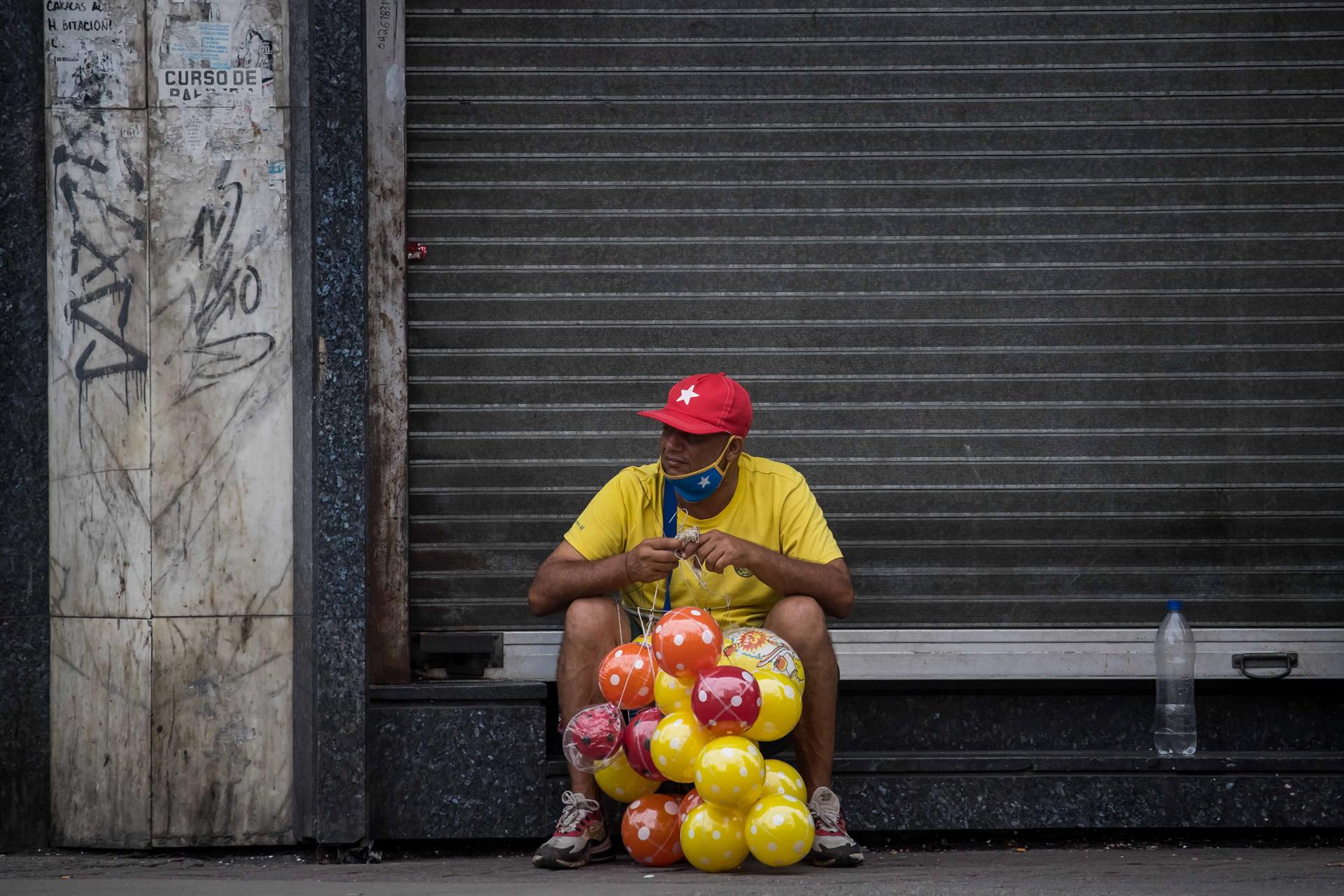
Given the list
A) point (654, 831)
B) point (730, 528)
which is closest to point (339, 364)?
point (730, 528)

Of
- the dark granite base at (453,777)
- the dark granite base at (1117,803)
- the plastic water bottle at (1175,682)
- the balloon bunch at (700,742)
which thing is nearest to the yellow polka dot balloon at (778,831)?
the balloon bunch at (700,742)

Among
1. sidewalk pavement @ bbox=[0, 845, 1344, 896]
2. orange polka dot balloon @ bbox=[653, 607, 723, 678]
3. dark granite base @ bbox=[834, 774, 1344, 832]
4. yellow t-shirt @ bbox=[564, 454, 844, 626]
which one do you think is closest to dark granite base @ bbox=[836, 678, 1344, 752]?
dark granite base @ bbox=[834, 774, 1344, 832]

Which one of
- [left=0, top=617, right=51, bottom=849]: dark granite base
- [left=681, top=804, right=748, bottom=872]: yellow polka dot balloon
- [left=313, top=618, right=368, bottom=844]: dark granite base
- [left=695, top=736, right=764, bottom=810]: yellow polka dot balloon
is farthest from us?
[left=0, top=617, right=51, bottom=849]: dark granite base

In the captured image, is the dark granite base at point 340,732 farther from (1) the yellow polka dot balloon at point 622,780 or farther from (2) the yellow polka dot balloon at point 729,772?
(2) the yellow polka dot balloon at point 729,772

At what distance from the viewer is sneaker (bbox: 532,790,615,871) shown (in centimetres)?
391

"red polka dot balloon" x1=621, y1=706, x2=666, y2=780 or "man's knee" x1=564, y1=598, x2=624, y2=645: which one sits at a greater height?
"man's knee" x1=564, y1=598, x2=624, y2=645

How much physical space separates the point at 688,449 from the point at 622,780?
3.37 ft

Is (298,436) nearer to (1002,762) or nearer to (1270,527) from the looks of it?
(1002,762)

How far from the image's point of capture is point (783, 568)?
13.1 feet

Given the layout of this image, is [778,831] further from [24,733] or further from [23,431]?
[23,431]

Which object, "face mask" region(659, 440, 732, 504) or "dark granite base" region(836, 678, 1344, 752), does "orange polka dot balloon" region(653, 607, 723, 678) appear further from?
"dark granite base" region(836, 678, 1344, 752)

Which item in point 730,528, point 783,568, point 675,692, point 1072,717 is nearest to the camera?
point 675,692

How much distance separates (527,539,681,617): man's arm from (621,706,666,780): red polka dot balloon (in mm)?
425

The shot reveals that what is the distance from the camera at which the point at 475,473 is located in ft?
15.4
